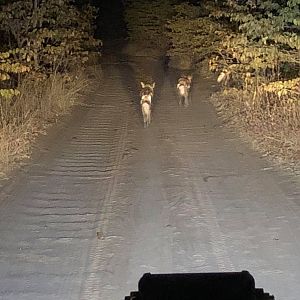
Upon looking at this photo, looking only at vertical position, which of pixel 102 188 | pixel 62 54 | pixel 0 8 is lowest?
pixel 102 188

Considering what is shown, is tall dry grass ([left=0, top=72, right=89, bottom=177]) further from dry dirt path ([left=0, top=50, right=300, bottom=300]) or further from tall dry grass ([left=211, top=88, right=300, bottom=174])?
tall dry grass ([left=211, top=88, right=300, bottom=174])

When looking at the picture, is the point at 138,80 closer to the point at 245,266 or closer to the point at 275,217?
the point at 275,217

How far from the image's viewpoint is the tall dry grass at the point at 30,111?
396 inches

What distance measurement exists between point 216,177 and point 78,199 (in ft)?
6.68

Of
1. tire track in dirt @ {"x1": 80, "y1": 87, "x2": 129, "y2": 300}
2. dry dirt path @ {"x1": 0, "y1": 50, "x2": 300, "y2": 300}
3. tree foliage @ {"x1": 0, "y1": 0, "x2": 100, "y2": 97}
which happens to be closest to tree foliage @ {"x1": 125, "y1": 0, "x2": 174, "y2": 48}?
tree foliage @ {"x1": 0, "y1": 0, "x2": 100, "y2": 97}

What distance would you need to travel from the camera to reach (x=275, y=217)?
688cm

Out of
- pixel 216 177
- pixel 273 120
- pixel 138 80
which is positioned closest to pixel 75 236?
pixel 216 177

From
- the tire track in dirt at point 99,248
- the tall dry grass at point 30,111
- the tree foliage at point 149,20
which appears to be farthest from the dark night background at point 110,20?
the tire track in dirt at point 99,248

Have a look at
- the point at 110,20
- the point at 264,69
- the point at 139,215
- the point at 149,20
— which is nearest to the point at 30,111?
the point at 264,69

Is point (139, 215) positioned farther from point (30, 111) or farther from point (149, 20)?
point (149, 20)

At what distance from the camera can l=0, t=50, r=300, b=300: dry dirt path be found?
17.5 feet

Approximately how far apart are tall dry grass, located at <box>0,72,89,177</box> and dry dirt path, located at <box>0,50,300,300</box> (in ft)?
1.26

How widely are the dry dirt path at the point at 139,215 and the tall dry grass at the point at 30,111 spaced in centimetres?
38

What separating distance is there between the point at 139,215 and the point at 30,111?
7063 millimetres
